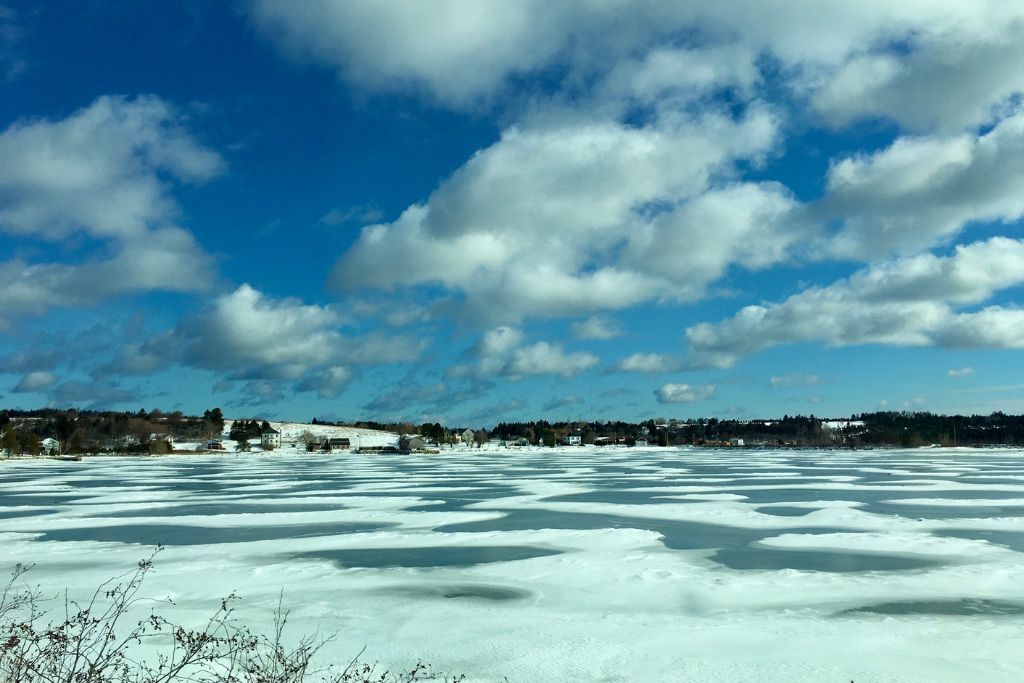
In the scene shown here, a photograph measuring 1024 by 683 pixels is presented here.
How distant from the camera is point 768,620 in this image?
24.2ft

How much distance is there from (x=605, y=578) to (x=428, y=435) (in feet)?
330

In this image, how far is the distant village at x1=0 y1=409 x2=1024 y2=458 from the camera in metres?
85.8

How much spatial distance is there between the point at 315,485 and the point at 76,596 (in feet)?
66.7

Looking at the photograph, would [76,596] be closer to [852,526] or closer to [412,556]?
[412,556]

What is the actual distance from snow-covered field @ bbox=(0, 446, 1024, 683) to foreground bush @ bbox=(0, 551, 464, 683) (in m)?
0.44

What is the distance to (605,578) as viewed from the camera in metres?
9.49

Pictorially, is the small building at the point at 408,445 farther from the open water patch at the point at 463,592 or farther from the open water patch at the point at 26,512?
the open water patch at the point at 463,592

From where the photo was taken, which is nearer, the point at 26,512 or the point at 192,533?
the point at 192,533

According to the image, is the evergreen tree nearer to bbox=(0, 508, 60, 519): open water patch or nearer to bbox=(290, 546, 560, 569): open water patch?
bbox=(0, 508, 60, 519): open water patch

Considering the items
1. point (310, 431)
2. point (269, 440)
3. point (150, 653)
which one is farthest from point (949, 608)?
point (310, 431)

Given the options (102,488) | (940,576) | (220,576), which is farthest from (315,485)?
(940,576)

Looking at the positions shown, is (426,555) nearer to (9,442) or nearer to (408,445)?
(9,442)

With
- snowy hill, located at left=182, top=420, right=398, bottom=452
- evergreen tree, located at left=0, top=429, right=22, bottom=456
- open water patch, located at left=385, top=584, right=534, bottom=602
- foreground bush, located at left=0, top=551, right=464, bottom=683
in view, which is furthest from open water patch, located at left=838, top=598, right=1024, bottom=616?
snowy hill, located at left=182, top=420, right=398, bottom=452

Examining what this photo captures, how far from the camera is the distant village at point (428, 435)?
281 ft
